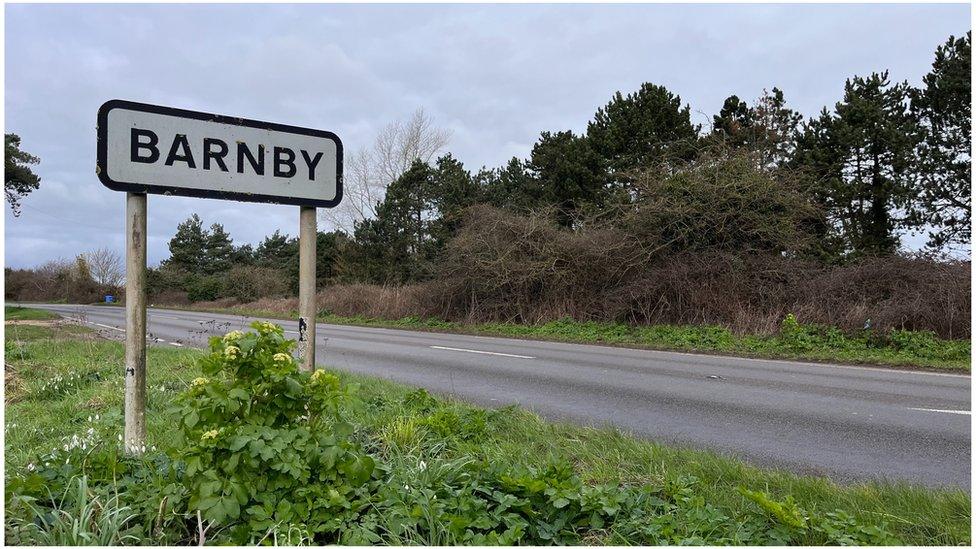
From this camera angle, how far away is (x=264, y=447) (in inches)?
103

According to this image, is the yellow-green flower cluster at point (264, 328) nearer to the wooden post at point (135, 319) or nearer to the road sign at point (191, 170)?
the road sign at point (191, 170)

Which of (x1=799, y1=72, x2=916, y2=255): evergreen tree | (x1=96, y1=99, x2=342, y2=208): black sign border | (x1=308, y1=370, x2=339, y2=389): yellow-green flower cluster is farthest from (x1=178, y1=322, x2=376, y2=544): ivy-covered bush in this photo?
(x1=799, y1=72, x2=916, y2=255): evergreen tree

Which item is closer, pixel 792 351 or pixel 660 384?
pixel 660 384

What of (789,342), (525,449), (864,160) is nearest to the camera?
(525,449)

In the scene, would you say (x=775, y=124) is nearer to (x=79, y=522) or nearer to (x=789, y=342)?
(x=789, y=342)

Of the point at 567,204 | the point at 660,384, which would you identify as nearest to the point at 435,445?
the point at 660,384

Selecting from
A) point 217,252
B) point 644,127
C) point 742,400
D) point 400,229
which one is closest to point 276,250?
point 217,252

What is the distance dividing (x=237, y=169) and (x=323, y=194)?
533 mm

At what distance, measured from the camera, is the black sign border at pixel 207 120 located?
3264 mm

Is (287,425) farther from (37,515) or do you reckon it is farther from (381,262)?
(381,262)

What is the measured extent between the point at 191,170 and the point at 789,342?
12.9 meters

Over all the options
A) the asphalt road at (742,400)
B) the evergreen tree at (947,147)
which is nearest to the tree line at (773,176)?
the evergreen tree at (947,147)

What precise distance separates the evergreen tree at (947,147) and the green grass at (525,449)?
18265mm

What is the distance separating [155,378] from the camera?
702 cm
